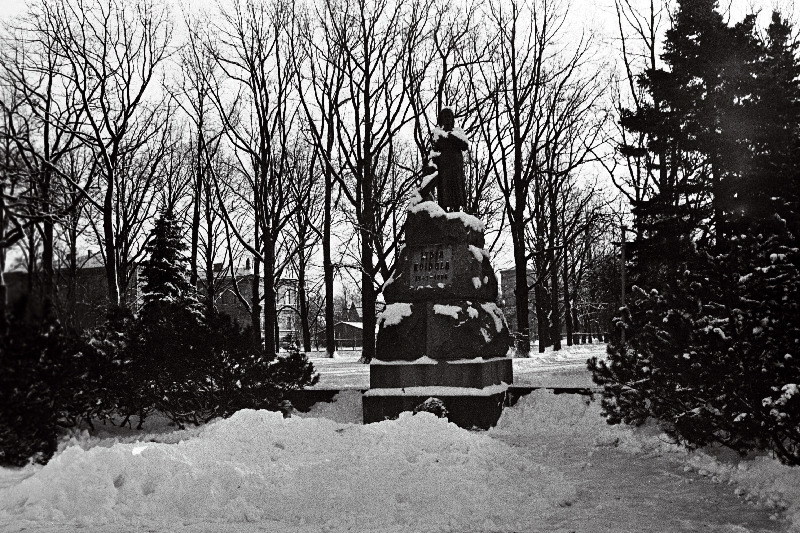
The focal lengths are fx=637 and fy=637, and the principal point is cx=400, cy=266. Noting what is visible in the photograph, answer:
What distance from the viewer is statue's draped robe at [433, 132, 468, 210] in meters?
11.4

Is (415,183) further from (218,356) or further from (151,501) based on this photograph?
(151,501)

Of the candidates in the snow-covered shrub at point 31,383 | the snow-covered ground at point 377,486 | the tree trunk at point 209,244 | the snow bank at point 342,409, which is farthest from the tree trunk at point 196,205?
the snow-covered shrub at point 31,383

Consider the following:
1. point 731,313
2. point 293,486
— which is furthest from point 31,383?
point 731,313

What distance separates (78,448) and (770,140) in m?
13.3

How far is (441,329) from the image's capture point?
33.4ft

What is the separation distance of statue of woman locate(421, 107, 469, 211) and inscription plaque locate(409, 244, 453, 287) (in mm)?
1161

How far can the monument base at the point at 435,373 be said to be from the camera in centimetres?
992

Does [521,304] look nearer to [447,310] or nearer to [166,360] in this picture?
[447,310]

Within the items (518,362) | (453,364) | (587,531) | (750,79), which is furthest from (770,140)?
(587,531)

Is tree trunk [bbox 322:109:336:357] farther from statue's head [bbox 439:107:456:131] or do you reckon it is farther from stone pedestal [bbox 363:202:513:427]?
stone pedestal [bbox 363:202:513:427]

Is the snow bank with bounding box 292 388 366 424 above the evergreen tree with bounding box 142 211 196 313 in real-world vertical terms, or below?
below

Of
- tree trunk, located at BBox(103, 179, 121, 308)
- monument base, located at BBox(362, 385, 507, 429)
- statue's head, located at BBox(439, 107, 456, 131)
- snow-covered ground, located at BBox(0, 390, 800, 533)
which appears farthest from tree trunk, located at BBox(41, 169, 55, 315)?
tree trunk, located at BBox(103, 179, 121, 308)

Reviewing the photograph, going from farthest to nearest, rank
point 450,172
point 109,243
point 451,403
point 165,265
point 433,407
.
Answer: point 165,265
point 109,243
point 450,172
point 451,403
point 433,407

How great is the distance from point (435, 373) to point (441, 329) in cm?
70
